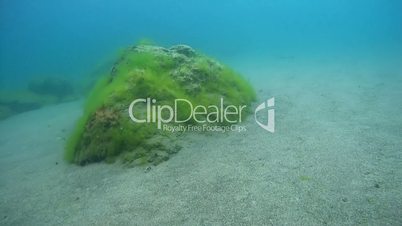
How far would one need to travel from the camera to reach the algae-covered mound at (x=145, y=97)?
7066mm

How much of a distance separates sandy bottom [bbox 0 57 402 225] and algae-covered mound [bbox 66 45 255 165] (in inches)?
17.4

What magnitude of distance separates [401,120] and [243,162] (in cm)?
504

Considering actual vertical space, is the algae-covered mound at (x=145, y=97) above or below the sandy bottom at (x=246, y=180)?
above

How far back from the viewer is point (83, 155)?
7258 millimetres

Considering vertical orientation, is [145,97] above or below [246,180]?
above

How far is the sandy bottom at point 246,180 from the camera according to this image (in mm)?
4695

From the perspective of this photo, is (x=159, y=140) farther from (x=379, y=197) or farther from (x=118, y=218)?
(x=379, y=197)

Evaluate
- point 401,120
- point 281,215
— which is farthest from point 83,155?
point 401,120

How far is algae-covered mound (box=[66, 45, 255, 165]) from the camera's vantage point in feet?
23.2

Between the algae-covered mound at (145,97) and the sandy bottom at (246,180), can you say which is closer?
the sandy bottom at (246,180)

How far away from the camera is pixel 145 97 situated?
8.03m

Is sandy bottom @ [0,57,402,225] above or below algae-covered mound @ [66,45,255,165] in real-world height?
below

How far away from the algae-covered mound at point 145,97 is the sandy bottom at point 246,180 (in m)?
0.44

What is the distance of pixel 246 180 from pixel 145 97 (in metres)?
3.77
